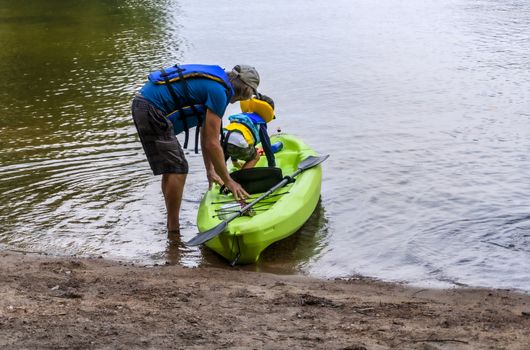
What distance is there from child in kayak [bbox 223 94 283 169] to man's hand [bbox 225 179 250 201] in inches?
47.1

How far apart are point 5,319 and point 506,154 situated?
6451 mm

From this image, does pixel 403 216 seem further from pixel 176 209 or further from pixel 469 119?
pixel 469 119

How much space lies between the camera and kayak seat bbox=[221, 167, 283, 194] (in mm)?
7141

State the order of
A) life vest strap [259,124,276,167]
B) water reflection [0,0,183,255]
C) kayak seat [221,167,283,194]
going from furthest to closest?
life vest strap [259,124,276,167], water reflection [0,0,183,255], kayak seat [221,167,283,194]

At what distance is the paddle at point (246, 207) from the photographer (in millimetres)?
6066

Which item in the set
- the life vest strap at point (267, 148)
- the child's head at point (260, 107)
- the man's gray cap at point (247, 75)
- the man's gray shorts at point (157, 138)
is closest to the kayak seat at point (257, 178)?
the life vest strap at point (267, 148)

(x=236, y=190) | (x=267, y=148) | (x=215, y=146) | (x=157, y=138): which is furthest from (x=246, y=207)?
(x=267, y=148)

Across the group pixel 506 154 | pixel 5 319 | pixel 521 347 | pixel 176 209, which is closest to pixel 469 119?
pixel 506 154

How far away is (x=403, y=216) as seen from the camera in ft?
24.7

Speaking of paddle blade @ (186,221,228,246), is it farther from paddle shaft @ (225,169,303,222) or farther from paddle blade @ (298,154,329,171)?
paddle blade @ (298,154,329,171)

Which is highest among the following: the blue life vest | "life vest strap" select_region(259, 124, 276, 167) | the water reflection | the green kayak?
the blue life vest

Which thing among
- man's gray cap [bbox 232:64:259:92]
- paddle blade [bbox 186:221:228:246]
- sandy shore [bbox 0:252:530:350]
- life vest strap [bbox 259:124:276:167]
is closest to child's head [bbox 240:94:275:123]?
life vest strap [bbox 259:124:276:167]

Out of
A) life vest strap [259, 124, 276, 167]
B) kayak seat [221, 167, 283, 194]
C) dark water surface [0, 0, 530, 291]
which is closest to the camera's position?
dark water surface [0, 0, 530, 291]

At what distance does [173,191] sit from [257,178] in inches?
34.1
